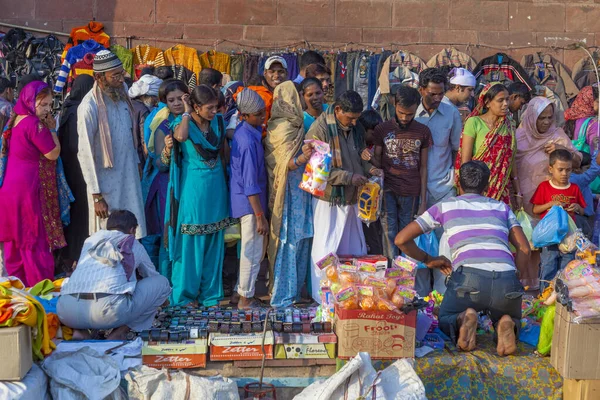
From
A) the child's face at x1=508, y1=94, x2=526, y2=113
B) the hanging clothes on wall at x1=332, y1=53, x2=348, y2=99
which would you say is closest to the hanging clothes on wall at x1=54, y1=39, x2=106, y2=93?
the hanging clothes on wall at x1=332, y1=53, x2=348, y2=99

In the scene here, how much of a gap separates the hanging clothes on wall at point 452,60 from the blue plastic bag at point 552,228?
3.18 m

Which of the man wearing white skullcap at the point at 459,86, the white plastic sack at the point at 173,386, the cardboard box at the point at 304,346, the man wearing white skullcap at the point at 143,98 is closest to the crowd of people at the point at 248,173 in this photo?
the man wearing white skullcap at the point at 143,98

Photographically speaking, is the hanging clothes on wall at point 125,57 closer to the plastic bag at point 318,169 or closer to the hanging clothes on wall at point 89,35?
the hanging clothes on wall at point 89,35

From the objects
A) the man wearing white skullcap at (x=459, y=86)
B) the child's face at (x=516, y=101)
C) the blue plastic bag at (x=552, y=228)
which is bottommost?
the blue plastic bag at (x=552, y=228)

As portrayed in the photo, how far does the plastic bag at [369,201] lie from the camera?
615 cm

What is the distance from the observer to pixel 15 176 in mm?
6367

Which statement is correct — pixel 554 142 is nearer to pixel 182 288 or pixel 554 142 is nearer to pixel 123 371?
pixel 182 288

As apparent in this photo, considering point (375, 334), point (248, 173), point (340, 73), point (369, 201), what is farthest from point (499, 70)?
point (375, 334)

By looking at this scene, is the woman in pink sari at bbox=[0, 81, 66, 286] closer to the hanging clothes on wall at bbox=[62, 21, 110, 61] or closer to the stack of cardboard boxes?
the hanging clothes on wall at bbox=[62, 21, 110, 61]

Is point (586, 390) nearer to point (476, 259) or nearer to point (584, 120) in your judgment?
point (476, 259)

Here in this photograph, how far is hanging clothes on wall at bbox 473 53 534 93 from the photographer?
30.2 feet

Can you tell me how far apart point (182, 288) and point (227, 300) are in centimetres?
44

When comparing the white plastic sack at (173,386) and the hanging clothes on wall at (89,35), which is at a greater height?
the hanging clothes on wall at (89,35)

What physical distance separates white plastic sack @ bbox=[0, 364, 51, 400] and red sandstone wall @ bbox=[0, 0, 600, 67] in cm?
540
